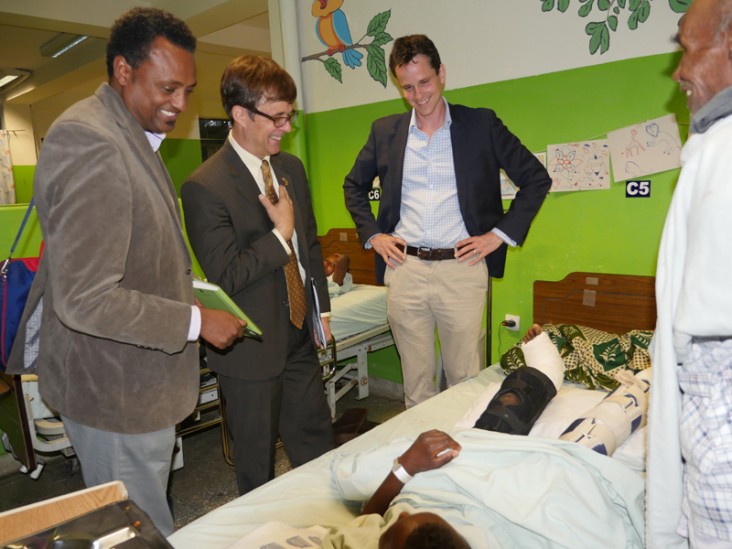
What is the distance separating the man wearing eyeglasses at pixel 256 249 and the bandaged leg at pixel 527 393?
709mm

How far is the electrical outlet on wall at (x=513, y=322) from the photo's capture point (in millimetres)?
3123

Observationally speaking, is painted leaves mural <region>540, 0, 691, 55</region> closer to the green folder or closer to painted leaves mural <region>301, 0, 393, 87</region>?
painted leaves mural <region>301, 0, 393, 87</region>

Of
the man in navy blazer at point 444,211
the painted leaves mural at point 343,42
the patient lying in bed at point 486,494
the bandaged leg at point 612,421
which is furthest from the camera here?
the painted leaves mural at point 343,42

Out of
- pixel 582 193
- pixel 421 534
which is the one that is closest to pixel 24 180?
pixel 582 193

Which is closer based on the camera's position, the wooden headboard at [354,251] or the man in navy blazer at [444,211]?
the man in navy blazer at [444,211]

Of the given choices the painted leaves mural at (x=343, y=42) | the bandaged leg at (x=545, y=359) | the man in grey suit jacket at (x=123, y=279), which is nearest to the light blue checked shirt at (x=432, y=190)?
the bandaged leg at (x=545, y=359)

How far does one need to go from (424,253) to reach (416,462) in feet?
3.49

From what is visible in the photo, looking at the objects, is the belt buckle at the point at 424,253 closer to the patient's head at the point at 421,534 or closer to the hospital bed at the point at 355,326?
the hospital bed at the point at 355,326

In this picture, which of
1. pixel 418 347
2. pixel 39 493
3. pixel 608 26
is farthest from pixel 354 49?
pixel 39 493

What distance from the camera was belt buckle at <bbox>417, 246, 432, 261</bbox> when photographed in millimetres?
2355

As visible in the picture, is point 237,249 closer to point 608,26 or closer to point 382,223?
point 382,223

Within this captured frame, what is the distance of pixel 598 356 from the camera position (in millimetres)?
2459

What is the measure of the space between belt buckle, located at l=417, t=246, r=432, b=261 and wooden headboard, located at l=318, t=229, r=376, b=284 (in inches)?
59.2

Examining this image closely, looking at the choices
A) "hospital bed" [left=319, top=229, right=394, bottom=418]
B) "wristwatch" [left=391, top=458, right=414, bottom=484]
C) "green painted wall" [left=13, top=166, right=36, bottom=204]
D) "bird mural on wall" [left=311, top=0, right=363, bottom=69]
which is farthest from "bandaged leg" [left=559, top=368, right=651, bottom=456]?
"green painted wall" [left=13, top=166, right=36, bottom=204]
